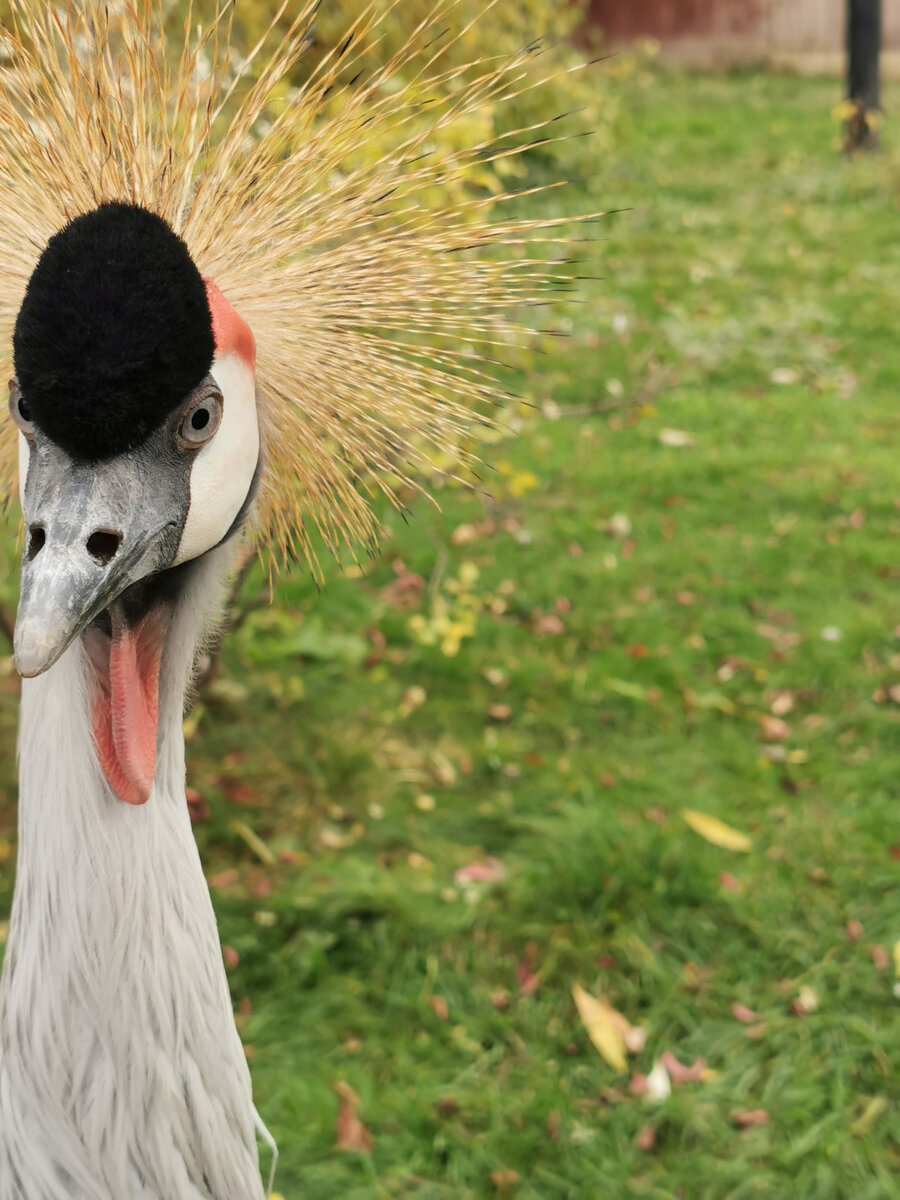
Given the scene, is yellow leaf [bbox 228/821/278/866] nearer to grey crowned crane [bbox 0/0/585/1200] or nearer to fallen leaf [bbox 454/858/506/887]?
fallen leaf [bbox 454/858/506/887]

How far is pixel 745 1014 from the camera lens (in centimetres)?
213

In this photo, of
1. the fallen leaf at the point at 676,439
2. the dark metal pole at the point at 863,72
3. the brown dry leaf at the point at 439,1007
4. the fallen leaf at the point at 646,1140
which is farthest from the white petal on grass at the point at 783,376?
the fallen leaf at the point at 646,1140

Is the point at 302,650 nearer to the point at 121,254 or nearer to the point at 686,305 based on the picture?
the point at 121,254

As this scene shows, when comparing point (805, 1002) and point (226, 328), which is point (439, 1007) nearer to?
point (805, 1002)

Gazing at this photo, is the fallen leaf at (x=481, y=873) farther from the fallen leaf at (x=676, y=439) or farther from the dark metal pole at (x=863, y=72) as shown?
the dark metal pole at (x=863, y=72)

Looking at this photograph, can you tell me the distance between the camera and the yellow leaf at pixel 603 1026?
205 centimetres

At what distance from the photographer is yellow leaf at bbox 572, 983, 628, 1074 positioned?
205cm

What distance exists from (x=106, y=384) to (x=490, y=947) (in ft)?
5.51

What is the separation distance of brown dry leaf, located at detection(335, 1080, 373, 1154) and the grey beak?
1.33 m

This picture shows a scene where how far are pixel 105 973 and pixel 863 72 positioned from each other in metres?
7.39

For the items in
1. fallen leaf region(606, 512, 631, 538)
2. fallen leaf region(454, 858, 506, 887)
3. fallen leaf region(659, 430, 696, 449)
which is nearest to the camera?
fallen leaf region(454, 858, 506, 887)

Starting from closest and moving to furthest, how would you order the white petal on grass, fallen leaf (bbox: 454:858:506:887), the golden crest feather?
the golden crest feather < fallen leaf (bbox: 454:858:506:887) < the white petal on grass

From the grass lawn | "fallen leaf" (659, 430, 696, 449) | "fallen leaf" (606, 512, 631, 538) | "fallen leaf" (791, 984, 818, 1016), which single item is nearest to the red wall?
the grass lawn

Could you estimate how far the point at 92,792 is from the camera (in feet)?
3.43
